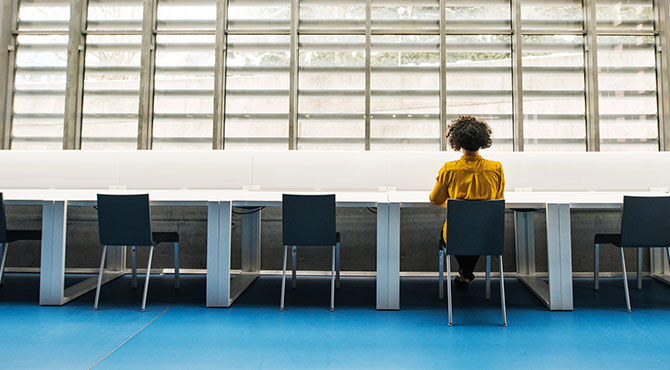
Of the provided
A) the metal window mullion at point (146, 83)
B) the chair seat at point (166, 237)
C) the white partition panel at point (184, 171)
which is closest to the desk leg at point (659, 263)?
the white partition panel at point (184, 171)

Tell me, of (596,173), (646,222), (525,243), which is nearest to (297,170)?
(525,243)

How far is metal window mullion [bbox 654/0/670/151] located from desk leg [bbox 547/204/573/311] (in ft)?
10.0

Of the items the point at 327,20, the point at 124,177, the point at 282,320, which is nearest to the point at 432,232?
the point at 282,320

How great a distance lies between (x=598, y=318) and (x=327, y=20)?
14.2 ft

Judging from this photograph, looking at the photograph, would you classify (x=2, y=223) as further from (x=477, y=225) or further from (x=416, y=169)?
(x=416, y=169)

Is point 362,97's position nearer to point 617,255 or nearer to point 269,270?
point 269,270

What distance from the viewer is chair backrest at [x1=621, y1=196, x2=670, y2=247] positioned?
9.07 ft

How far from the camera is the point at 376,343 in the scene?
7.39 feet

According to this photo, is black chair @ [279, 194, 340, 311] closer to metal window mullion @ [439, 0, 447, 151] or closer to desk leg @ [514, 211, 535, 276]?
desk leg @ [514, 211, 535, 276]

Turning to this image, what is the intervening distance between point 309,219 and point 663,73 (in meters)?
4.96

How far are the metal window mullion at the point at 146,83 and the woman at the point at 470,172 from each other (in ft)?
12.2

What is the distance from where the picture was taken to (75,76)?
16.0 feet

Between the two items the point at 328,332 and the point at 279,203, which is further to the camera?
the point at 279,203

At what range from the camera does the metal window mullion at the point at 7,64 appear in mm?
4941
